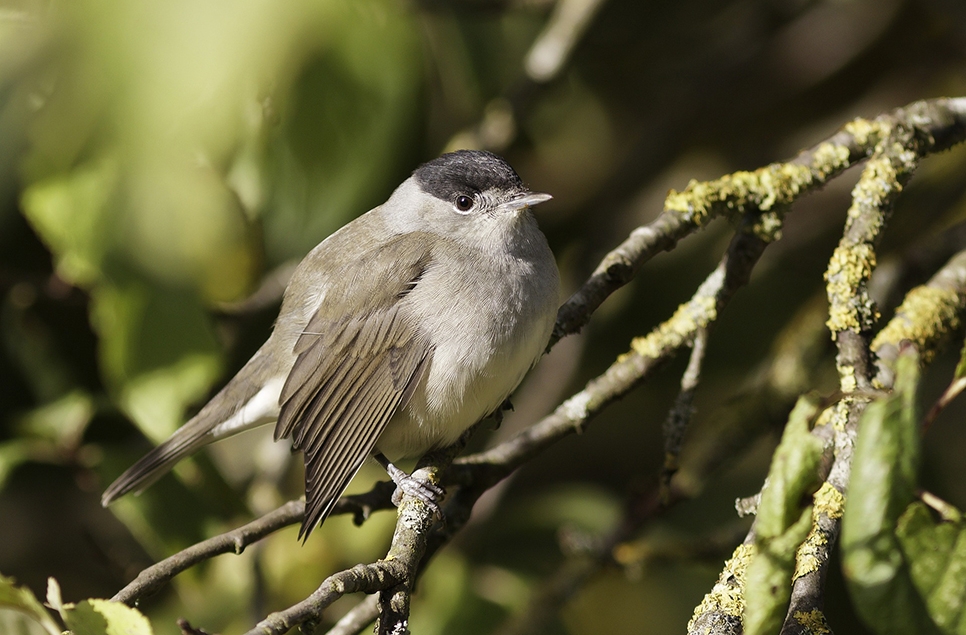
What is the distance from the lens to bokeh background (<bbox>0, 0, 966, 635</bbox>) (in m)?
2.36

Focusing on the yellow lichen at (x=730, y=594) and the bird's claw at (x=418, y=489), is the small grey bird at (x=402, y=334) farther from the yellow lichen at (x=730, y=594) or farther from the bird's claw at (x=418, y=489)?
the yellow lichen at (x=730, y=594)

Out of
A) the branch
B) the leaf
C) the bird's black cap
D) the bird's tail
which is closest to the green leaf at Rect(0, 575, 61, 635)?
the leaf

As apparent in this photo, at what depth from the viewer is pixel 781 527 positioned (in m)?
1.42

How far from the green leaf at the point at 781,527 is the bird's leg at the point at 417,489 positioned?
1.01 metres

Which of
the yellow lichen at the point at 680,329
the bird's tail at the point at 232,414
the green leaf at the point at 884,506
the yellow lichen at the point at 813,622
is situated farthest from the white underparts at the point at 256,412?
the green leaf at the point at 884,506

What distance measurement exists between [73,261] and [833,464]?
222 centimetres

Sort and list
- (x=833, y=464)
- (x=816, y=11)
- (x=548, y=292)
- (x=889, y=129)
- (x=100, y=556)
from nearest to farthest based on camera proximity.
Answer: (x=833, y=464)
(x=889, y=129)
(x=548, y=292)
(x=100, y=556)
(x=816, y=11)

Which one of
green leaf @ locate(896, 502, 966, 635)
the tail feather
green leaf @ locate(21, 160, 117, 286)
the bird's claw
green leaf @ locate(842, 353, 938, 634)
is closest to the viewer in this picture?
green leaf @ locate(842, 353, 938, 634)

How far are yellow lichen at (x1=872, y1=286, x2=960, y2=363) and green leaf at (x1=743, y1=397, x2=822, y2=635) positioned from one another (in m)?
1.17

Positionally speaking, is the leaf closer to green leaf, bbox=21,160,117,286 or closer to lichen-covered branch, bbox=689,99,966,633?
lichen-covered branch, bbox=689,99,966,633

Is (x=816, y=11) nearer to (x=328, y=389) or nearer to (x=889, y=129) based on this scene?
(x=889, y=129)

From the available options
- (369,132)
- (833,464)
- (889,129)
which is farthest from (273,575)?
(889,129)

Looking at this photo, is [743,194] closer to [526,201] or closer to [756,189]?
[756,189]

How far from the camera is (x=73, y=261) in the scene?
9.14ft
